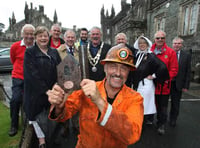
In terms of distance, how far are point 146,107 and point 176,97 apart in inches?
40.4

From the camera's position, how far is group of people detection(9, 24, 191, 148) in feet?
3.48

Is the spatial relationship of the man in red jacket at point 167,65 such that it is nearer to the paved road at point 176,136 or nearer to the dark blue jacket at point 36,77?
the paved road at point 176,136

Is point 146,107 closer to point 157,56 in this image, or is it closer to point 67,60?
point 157,56

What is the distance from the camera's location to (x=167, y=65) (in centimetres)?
330

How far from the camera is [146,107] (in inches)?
126

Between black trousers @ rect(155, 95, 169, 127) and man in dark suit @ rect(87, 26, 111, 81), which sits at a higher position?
man in dark suit @ rect(87, 26, 111, 81)

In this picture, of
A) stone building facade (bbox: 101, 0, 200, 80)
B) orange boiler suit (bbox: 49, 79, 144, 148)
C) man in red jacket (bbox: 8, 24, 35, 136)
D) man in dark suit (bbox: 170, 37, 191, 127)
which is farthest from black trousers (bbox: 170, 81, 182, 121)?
stone building facade (bbox: 101, 0, 200, 80)

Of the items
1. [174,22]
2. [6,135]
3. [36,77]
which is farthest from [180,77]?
[174,22]

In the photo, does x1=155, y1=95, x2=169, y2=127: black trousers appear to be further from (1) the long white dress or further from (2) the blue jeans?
(2) the blue jeans

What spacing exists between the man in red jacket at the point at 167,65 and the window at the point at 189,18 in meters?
9.09

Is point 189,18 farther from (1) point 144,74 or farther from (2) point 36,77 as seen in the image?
(2) point 36,77

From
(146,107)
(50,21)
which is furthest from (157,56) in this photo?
(50,21)

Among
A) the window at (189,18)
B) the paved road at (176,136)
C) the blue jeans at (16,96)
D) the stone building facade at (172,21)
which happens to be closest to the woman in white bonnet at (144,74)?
the paved road at (176,136)

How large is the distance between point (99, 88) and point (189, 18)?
12.3 metres
